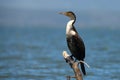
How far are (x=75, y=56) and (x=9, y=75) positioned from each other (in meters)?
12.5

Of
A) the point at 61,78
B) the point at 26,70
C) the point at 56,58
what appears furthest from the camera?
the point at 56,58

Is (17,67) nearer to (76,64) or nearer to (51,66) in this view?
(51,66)

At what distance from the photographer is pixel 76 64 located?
20000mm

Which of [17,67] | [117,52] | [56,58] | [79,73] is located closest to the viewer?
[79,73]

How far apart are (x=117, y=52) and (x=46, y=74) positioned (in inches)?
716

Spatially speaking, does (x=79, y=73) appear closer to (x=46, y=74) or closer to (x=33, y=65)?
(x=46, y=74)

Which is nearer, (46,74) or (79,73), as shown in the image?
(79,73)

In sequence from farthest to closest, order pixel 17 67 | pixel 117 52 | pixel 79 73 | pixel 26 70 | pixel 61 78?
pixel 117 52, pixel 17 67, pixel 26 70, pixel 61 78, pixel 79 73

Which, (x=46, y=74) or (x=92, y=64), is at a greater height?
(x=92, y=64)

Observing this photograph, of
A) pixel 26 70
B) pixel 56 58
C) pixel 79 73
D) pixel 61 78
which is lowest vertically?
pixel 79 73

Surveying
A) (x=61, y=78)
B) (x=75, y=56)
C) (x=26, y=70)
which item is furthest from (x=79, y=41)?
(x=26, y=70)

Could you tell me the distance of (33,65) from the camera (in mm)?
38781

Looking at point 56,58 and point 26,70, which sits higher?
point 56,58

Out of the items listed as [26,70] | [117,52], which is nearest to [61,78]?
[26,70]
